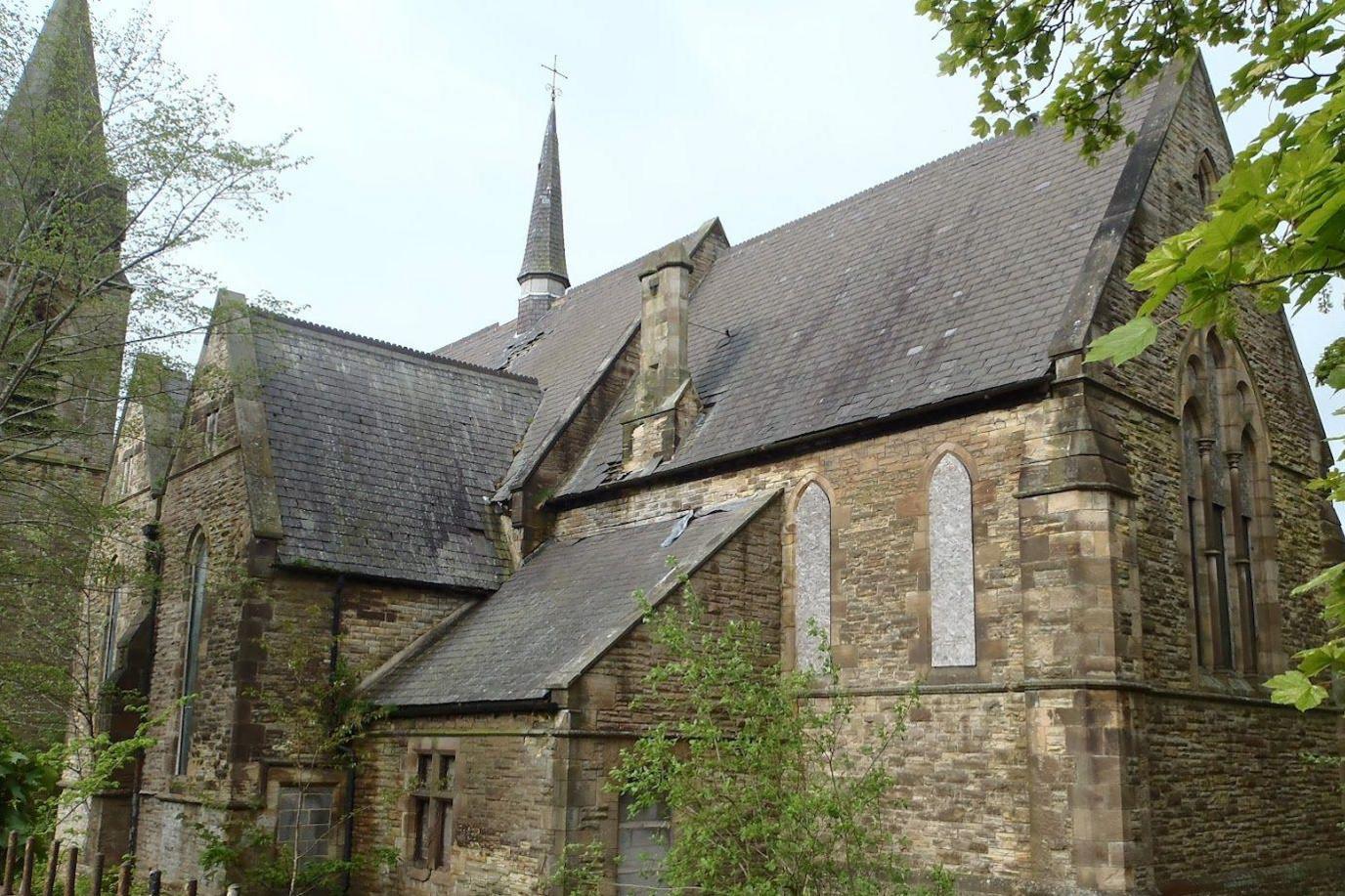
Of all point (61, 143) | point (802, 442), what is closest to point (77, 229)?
point (61, 143)

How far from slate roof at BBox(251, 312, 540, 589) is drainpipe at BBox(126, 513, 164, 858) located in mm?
2678

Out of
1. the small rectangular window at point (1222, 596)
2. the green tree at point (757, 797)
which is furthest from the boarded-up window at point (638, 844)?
the small rectangular window at point (1222, 596)

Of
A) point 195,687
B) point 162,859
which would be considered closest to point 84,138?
point 195,687

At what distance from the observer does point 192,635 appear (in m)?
18.5

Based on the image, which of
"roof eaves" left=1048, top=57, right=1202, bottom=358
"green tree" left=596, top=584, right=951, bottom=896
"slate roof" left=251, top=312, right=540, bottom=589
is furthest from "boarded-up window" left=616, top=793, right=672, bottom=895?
"roof eaves" left=1048, top=57, right=1202, bottom=358

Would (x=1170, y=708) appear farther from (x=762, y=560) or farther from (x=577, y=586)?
(x=577, y=586)

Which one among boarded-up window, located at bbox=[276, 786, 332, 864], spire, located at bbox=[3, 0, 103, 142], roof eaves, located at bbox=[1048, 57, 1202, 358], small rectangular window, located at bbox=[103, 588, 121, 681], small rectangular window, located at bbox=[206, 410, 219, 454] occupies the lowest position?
boarded-up window, located at bbox=[276, 786, 332, 864]

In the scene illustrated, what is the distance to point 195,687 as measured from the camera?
695 inches

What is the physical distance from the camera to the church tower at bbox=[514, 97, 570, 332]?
105 feet

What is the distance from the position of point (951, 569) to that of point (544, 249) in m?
21.1

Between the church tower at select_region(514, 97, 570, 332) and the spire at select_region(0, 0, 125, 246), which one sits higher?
the church tower at select_region(514, 97, 570, 332)

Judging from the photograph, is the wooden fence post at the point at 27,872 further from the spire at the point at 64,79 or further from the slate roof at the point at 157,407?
the spire at the point at 64,79

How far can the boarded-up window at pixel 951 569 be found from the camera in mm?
13602

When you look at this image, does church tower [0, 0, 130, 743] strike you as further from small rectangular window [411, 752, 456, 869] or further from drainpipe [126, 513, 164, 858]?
small rectangular window [411, 752, 456, 869]
